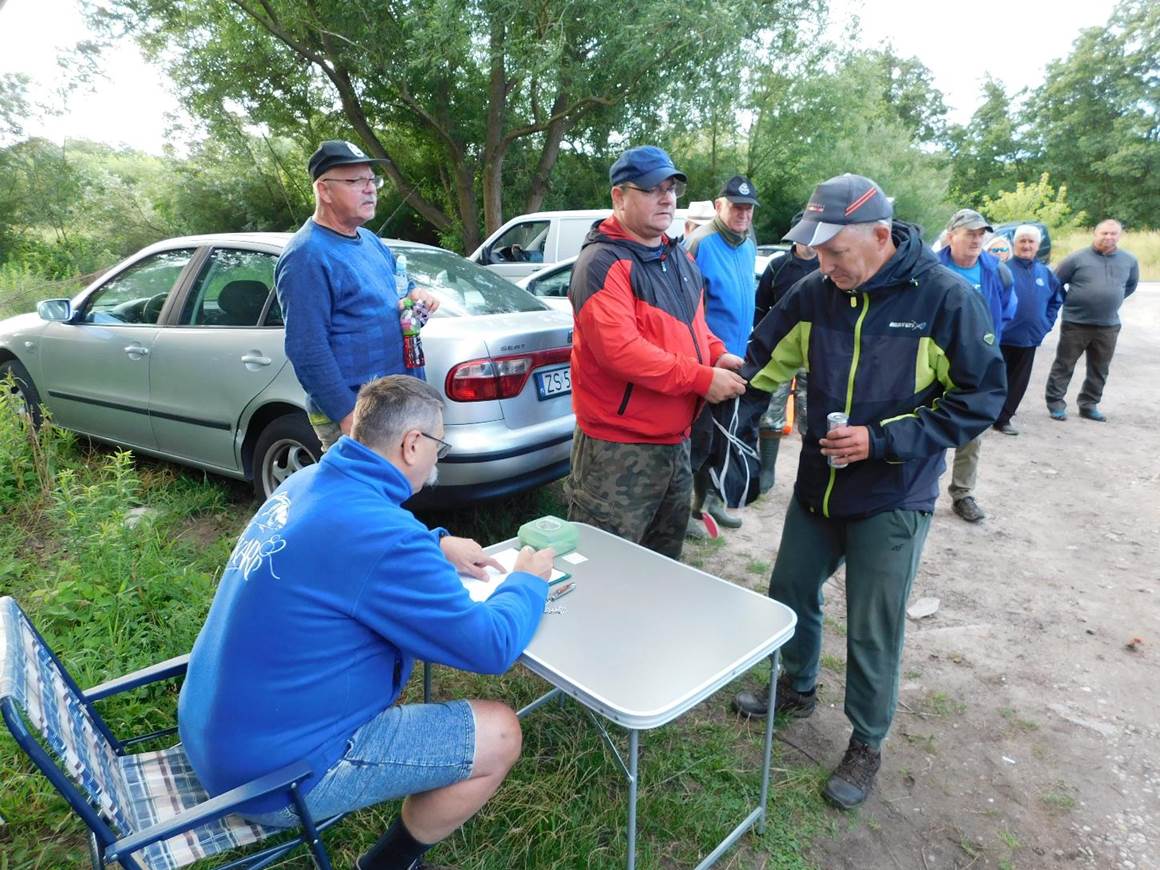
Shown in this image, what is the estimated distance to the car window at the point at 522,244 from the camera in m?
8.00

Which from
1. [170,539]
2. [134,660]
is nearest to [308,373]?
[134,660]

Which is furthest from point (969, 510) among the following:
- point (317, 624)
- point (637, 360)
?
point (317, 624)

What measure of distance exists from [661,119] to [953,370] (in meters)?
11.8

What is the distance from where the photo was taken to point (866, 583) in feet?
7.26

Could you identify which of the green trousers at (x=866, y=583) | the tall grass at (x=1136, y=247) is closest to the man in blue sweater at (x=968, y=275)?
the green trousers at (x=866, y=583)

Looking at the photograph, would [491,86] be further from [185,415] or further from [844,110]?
[844,110]

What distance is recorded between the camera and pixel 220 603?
156 centimetres

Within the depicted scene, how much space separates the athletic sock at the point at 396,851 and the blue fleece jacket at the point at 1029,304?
6371 millimetres

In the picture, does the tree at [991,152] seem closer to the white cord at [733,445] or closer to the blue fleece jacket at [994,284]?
the blue fleece jacket at [994,284]

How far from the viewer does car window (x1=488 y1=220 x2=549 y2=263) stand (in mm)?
8000

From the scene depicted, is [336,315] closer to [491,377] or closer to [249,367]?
[491,377]

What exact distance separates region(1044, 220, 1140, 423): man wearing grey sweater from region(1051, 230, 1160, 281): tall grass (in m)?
11.4

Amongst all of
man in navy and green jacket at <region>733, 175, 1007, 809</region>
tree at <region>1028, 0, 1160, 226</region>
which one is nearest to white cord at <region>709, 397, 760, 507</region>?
man in navy and green jacket at <region>733, 175, 1007, 809</region>

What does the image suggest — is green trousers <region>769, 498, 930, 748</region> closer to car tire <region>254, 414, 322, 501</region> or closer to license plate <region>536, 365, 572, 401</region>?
license plate <region>536, 365, 572, 401</region>
